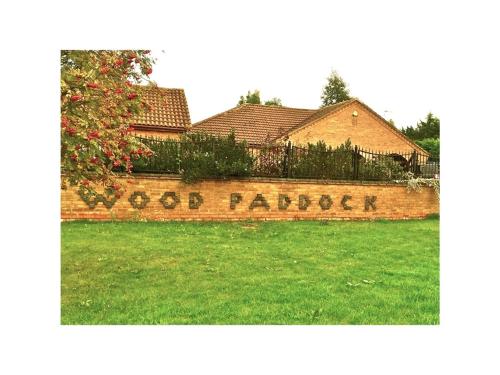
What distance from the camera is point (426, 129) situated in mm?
34625

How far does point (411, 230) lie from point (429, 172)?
4.93 meters

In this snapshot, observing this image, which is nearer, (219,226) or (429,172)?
(219,226)

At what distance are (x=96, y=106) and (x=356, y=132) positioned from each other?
70.5 ft

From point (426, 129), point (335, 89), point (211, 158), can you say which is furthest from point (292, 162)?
point (335, 89)

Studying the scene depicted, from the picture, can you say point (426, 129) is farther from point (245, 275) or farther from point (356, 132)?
point (245, 275)

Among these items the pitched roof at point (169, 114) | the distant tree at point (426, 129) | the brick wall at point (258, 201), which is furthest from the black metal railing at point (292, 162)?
the distant tree at point (426, 129)

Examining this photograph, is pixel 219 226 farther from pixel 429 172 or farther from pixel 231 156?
pixel 429 172

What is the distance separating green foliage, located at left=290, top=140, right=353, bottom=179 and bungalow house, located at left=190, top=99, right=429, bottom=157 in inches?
415

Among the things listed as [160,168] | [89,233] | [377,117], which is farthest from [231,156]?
[377,117]

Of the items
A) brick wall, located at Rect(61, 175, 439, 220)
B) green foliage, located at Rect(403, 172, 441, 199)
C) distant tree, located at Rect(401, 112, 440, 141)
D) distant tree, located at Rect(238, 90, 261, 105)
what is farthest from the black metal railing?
distant tree, located at Rect(238, 90, 261, 105)

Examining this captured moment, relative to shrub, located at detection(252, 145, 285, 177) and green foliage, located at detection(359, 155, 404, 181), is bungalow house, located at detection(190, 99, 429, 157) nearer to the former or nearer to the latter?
green foliage, located at detection(359, 155, 404, 181)

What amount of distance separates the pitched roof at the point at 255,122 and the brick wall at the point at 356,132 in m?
1.63

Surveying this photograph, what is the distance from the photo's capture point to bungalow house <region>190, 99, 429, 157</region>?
23.4 metres

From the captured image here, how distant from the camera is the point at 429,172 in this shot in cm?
1427
